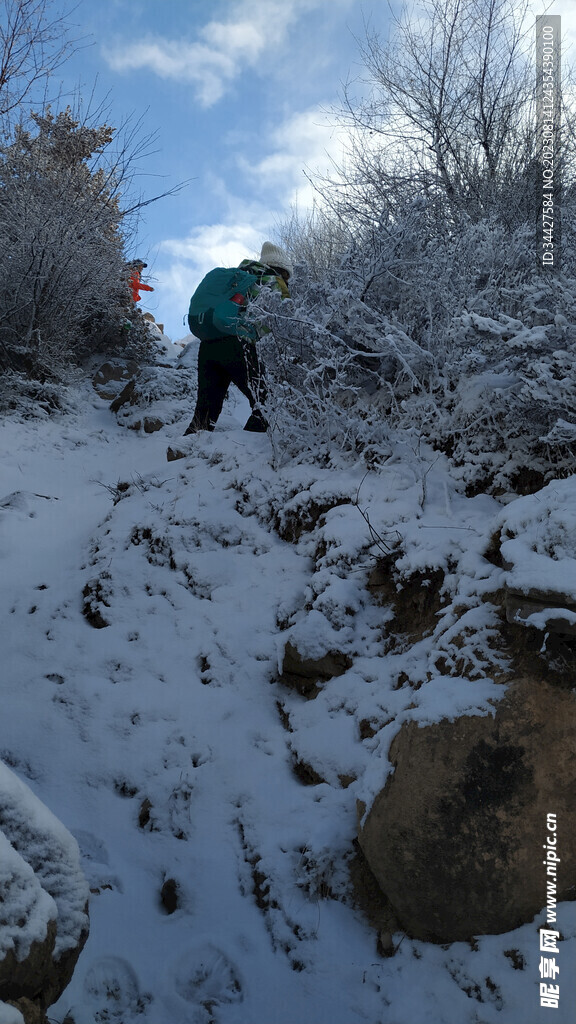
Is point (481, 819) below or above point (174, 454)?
below

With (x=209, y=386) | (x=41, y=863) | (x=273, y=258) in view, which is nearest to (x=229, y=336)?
(x=209, y=386)

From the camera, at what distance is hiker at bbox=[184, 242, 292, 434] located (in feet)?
18.0

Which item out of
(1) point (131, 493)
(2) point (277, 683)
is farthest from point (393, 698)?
(1) point (131, 493)

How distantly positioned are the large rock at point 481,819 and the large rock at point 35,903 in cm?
100

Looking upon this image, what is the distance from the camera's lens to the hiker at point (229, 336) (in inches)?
216

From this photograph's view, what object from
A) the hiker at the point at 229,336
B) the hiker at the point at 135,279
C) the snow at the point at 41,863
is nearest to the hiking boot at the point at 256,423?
the hiker at the point at 229,336

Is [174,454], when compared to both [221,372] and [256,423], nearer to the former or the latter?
[256,423]

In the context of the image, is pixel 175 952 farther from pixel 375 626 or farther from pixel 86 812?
pixel 375 626

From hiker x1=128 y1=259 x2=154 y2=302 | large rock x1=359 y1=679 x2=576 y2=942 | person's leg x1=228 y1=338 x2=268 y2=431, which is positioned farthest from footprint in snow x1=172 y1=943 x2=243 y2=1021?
hiker x1=128 y1=259 x2=154 y2=302

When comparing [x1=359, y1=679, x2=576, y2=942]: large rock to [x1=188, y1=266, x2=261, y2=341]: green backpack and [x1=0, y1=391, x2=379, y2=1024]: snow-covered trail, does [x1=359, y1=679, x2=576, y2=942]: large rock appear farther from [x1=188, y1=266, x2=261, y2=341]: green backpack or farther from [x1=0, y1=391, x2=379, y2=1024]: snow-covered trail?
[x1=188, y1=266, x2=261, y2=341]: green backpack

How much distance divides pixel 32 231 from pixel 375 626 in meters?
7.78

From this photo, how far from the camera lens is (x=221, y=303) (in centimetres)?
564

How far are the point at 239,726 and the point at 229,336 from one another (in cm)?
377

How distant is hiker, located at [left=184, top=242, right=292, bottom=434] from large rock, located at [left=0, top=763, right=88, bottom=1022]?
4.01 metres
